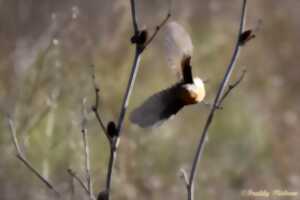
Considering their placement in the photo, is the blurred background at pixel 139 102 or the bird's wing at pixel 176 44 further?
the blurred background at pixel 139 102

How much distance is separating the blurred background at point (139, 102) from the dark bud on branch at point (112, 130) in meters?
1.43

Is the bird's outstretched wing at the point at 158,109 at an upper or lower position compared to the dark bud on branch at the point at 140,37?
lower

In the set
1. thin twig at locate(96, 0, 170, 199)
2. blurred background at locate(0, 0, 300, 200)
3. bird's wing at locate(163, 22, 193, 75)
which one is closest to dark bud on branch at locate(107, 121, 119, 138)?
thin twig at locate(96, 0, 170, 199)

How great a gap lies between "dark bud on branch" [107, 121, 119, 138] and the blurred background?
1.43 metres

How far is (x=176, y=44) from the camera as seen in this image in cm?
193

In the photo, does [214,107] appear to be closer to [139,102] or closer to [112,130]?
[112,130]

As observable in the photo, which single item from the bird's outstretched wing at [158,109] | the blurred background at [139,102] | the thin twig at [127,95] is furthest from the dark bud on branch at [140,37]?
the blurred background at [139,102]

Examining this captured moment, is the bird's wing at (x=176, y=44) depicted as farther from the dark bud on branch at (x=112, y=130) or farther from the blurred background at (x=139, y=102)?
the blurred background at (x=139, y=102)

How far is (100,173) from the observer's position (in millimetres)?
4367

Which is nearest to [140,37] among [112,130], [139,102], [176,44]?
[176,44]

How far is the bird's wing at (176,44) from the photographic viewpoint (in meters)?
1.93

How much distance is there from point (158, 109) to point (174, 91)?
0.04m

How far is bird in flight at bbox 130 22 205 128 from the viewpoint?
1.91 m

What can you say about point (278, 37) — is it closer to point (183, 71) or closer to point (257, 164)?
point (257, 164)
